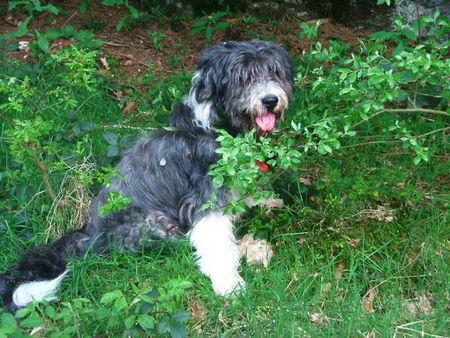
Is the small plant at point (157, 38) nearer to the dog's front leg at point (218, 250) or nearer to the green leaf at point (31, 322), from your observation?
the dog's front leg at point (218, 250)

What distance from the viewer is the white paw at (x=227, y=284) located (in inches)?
151

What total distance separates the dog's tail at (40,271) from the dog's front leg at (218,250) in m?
0.75

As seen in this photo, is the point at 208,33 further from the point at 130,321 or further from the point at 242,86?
the point at 130,321

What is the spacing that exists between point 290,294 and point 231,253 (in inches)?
20.1

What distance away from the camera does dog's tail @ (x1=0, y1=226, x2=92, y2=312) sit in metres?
3.72

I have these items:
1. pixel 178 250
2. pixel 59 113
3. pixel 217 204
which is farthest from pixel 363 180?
pixel 59 113

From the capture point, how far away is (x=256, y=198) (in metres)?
3.62

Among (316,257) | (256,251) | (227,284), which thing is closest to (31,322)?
(227,284)

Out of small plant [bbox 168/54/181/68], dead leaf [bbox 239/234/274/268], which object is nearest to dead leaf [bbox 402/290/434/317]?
dead leaf [bbox 239/234/274/268]

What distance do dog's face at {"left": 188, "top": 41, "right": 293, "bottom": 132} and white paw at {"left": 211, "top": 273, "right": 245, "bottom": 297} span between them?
94 centimetres

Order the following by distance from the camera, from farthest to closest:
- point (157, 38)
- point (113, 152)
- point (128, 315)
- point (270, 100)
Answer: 1. point (157, 38)
2. point (113, 152)
3. point (270, 100)
4. point (128, 315)

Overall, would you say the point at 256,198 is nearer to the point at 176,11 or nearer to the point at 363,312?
the point at 363,312

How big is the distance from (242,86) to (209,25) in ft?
11.2

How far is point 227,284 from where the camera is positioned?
12.8 feet
